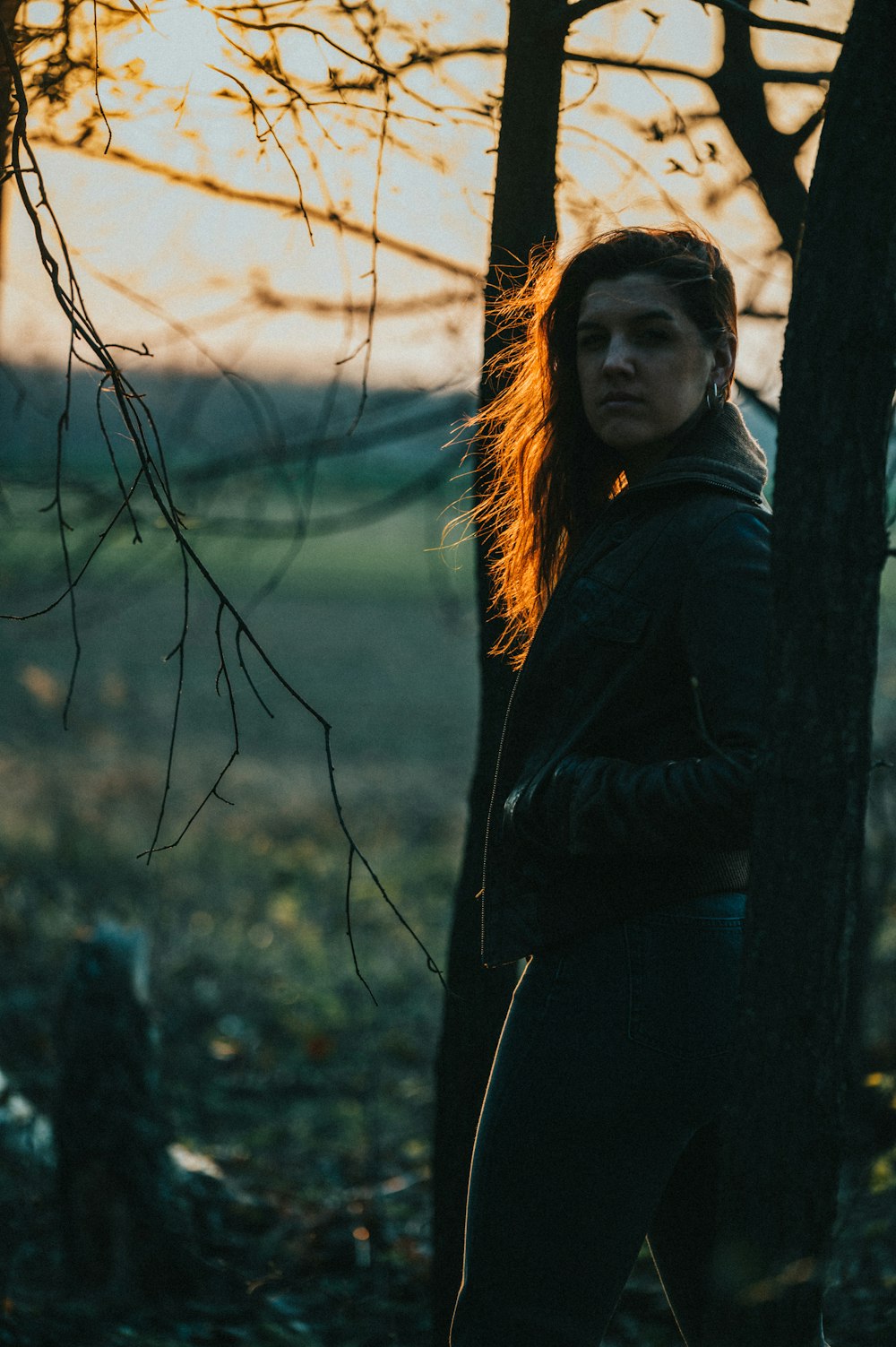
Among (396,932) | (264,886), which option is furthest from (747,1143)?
(264,886)

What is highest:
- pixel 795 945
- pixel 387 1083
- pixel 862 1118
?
pixel 795 945

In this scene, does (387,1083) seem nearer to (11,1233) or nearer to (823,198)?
(11,1233)

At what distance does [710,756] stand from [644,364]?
2.09ft

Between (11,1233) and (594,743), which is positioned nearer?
(594,743)

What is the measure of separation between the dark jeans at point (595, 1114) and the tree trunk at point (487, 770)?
3.06ft

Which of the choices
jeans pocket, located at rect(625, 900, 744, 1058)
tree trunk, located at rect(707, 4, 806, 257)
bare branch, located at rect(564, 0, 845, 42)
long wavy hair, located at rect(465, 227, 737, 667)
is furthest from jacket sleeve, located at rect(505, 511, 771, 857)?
tree trunk, located at rect(707, 4, 806, 257)

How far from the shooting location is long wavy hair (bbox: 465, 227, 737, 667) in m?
1.83

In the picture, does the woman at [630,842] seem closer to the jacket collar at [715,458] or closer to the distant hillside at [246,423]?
the jacket collar at [715,458]

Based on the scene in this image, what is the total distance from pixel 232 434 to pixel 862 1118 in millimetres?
3829

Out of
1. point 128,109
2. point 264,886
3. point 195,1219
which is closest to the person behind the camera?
point 128,109

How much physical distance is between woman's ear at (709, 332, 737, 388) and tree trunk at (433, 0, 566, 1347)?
799mm

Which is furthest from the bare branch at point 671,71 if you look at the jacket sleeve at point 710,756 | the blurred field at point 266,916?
the jacket sleeve at point 710,756

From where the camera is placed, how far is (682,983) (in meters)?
1.61

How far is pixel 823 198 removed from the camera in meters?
1.45
